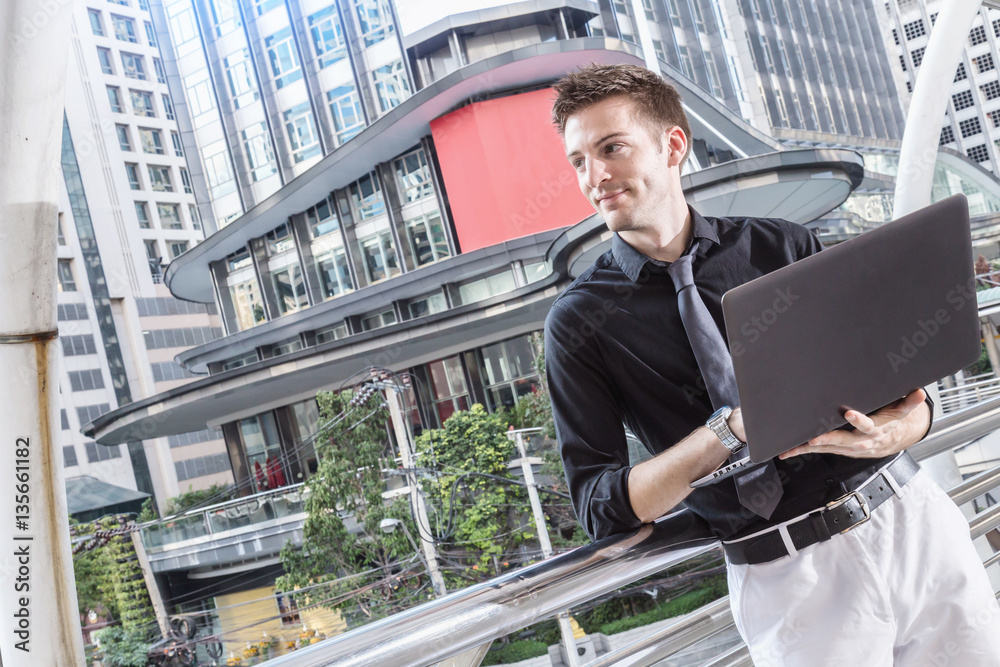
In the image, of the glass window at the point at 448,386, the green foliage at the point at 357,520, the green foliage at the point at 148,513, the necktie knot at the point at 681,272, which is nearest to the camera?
the necktie knot at the point at 681,272

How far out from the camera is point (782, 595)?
2.53 ft

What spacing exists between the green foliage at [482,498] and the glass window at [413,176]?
5370 mm

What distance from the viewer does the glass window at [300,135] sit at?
62.5 feet

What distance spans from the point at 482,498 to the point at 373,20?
36.8 ft

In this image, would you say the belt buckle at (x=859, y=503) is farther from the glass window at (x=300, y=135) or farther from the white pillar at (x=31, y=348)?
the glass window at (x=300, y=135)

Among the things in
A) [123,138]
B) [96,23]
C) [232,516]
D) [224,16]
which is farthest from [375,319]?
[96,23]

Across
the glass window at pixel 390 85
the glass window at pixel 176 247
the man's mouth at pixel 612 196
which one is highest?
the glass window at pixel 390 85

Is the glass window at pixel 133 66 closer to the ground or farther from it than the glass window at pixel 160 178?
farther from it

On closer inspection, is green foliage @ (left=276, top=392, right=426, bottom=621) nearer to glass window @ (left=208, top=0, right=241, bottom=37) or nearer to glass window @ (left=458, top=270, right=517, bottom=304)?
glass window @ (left=458, top=270, right=517, bottom=304)

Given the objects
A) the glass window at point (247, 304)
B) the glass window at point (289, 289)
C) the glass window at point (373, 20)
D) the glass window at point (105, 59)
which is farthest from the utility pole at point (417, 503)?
the glass window at point (105, 59)

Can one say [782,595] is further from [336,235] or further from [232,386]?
[336,235]

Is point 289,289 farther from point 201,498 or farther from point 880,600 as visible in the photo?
point 880,600

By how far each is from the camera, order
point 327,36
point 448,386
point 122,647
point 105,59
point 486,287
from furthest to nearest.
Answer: point 105,59 → point 327,36 → point 122,647 → point 486,287 → point 448,386

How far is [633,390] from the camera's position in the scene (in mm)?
821
